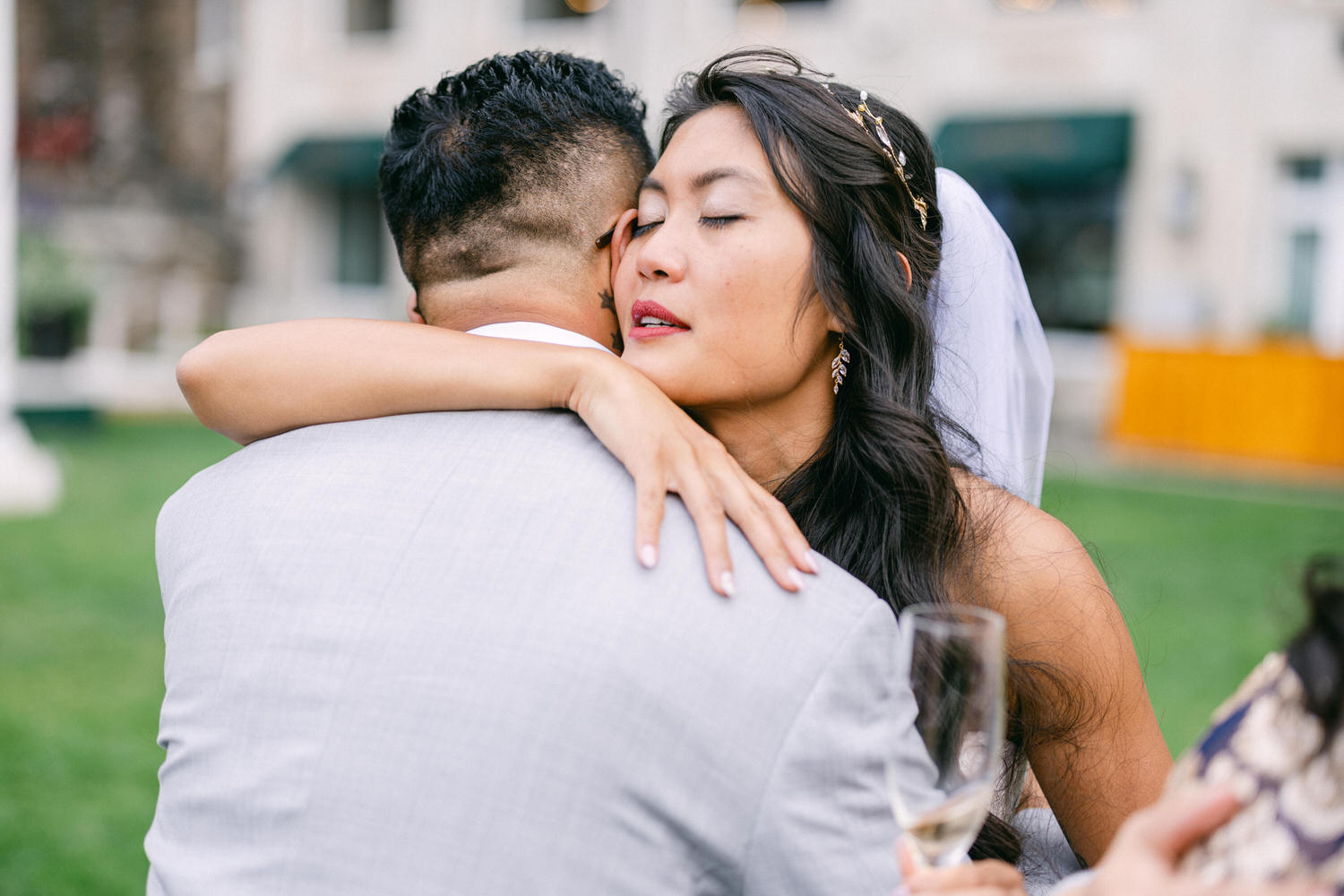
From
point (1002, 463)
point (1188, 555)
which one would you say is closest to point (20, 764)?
point (1002, 463)

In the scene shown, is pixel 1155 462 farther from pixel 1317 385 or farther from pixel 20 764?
pixel 20 764

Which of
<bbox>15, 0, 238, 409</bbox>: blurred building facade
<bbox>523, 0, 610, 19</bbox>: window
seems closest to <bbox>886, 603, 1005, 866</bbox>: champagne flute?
<bbox>15, 0, 238, 409</bbox>: blurred building facade

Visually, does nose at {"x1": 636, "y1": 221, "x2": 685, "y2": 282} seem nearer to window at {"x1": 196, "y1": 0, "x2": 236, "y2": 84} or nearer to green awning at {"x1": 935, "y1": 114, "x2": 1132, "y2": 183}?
green awning at {"x1": 935, "y1": 114, "x2": 1132, "y2": 183}

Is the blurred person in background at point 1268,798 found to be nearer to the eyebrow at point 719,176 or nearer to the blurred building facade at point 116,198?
the eyebrow at point 719,176

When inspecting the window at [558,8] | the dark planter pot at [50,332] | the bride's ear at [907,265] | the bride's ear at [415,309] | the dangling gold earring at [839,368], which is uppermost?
the window at [558,8]

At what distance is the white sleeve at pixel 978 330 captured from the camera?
109 inches

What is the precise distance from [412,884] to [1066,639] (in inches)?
47.5

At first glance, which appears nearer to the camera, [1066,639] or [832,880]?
[832,880]

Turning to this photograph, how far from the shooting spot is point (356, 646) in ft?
5.17

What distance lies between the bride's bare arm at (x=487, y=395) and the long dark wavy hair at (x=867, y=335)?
50cm

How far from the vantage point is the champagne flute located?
130 cm

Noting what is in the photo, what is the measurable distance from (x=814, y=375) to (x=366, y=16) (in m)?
22.0

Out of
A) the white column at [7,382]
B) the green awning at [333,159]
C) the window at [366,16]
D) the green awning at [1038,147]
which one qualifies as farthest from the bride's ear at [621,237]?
the window at [366,16]

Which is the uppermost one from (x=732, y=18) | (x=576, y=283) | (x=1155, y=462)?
(x=732, y=18)
